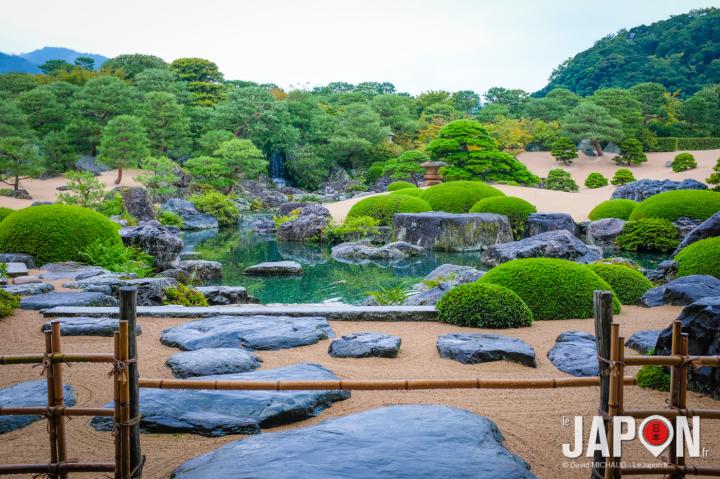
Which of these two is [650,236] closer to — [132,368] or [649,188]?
[649,188]

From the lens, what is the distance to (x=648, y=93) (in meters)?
38.4

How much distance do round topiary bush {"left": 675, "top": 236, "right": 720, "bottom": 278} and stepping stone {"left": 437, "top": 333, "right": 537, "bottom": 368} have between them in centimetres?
412

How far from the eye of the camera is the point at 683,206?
14664mm

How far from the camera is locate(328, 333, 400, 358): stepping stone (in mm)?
4660

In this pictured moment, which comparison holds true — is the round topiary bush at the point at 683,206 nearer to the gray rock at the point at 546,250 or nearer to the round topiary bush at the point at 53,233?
the gray rock at the point at 546,250

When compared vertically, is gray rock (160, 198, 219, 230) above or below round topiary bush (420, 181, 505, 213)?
below

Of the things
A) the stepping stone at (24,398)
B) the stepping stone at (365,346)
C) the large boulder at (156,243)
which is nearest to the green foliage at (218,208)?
the large boulder at (156,243)

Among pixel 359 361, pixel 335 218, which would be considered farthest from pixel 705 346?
pixel 335 218

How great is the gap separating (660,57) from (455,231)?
44491mm

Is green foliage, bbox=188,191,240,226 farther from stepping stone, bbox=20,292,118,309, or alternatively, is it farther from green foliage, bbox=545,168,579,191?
green foliage, bbox=545,168,579,191

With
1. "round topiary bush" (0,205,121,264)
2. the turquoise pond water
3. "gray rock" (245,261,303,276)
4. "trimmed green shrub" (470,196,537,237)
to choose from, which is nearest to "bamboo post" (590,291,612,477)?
the turquoise pond water

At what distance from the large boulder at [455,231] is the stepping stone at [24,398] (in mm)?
11602

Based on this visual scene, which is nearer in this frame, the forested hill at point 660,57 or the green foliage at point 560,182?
the green foliage at point 560,182

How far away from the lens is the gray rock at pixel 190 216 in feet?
65.0
